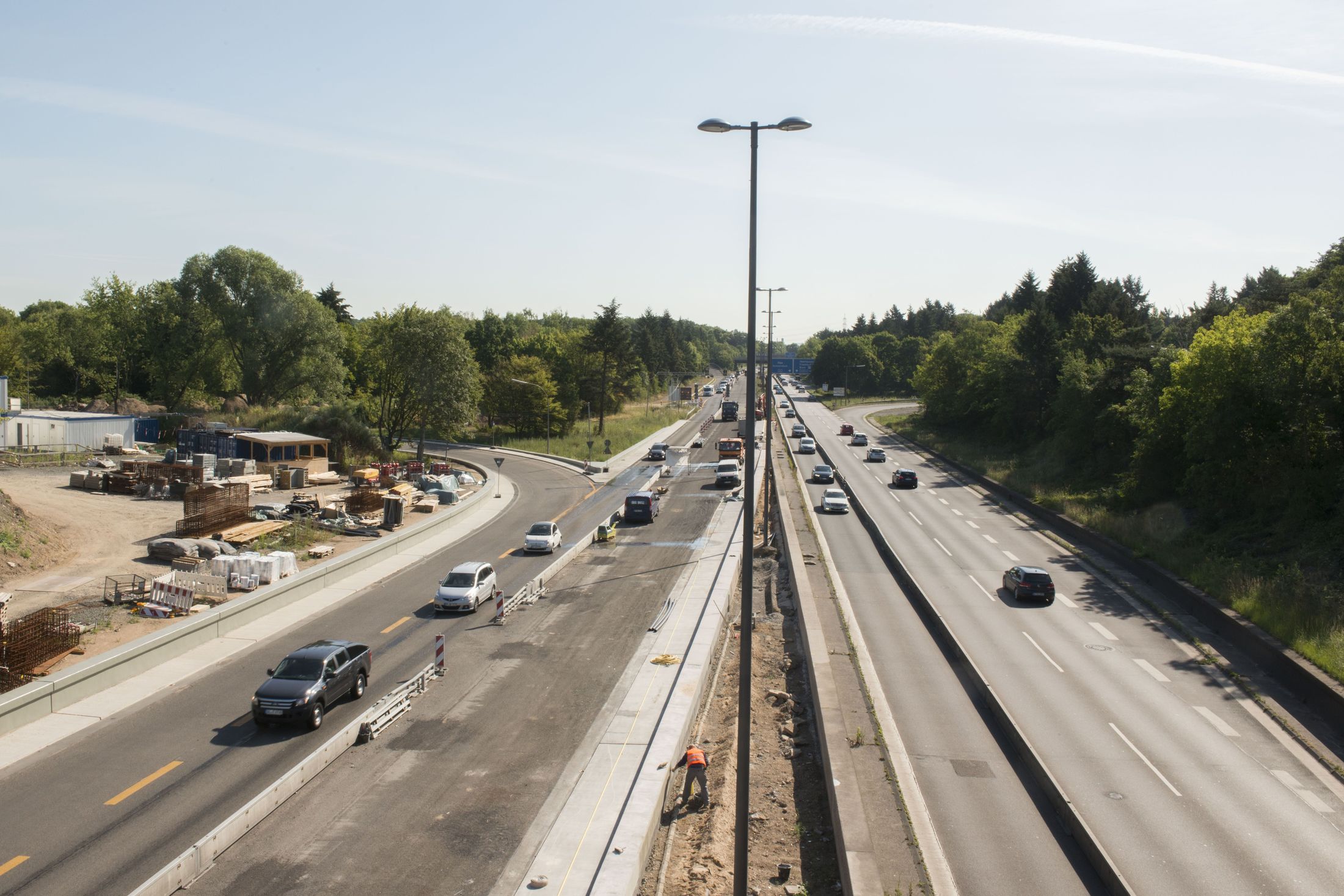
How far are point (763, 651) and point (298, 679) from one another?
14104 mm

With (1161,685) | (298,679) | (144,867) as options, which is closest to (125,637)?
(298,679)

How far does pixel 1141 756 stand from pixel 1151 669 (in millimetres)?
7156

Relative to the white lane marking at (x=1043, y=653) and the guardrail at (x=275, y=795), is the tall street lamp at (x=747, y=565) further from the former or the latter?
the white lane marking at (x=1043, y=653)

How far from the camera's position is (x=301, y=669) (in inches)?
798

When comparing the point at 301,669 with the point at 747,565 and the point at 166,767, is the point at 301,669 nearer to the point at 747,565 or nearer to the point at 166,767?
the point at 166,767

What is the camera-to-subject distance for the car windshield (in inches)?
792

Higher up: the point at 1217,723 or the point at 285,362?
the point at 285,362

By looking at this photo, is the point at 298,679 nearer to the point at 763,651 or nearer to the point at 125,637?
the point at 125,637

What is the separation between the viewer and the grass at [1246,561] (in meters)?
24.9

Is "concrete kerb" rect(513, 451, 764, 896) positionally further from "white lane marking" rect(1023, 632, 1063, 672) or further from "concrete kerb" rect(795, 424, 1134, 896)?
"white lane marking" rect(1023, 632, 1063, 672)

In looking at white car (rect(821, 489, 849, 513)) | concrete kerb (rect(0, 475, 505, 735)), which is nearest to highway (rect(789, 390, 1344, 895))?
white car (rect(821, 489, 849, 513))

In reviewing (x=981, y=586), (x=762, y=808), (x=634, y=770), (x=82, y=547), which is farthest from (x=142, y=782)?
(x=981, y=586)

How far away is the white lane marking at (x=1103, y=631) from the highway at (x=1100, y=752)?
0.06 m

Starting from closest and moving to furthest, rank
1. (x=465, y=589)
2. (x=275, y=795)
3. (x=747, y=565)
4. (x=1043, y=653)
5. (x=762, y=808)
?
(x=747, y=565)
(x=275, y=795)
(x=762, y=808)
(x=1043, y=653)
(x=465, y=589)
